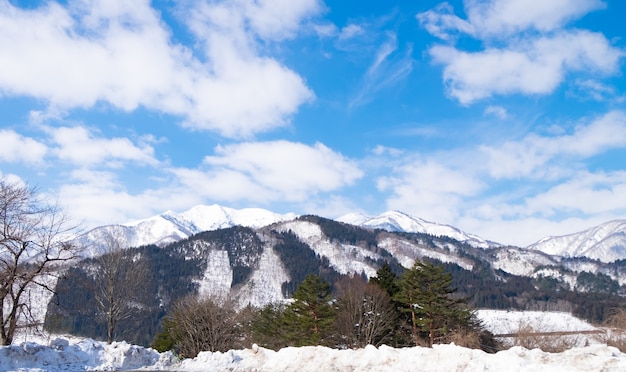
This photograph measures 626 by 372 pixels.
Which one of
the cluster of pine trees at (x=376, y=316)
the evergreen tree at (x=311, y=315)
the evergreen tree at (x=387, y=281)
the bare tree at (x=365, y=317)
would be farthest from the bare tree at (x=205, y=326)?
the evergreen tree at (x=387, y=281)

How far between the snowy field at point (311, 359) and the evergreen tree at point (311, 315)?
24.4 meters

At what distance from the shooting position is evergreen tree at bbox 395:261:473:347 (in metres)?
47.0

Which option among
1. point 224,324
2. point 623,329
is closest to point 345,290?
point 224,324

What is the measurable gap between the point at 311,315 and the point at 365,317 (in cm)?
590

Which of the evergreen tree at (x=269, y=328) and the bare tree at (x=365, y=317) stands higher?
the bare tree at (x=365, y=317)

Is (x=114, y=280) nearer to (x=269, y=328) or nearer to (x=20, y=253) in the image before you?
(x=20, y=253)

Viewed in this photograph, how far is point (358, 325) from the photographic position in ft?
155

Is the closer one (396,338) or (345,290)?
(396,338)

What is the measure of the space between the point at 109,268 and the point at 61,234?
10.2 meters

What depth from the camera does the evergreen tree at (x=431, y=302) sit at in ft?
154

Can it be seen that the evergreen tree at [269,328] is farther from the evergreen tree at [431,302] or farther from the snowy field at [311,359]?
the snowy field at [311,359]

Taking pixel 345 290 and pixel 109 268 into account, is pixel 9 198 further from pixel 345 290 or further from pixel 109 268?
pixel 345 290

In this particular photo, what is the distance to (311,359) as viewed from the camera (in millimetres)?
18812

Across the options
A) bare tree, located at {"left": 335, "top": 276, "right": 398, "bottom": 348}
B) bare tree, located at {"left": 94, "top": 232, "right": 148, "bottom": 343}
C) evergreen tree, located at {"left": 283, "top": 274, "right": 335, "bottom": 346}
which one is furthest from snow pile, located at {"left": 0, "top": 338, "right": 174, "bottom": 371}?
bare tree, located at {"left": 335, "top": 276, "right": 398, "bottom": 348}
